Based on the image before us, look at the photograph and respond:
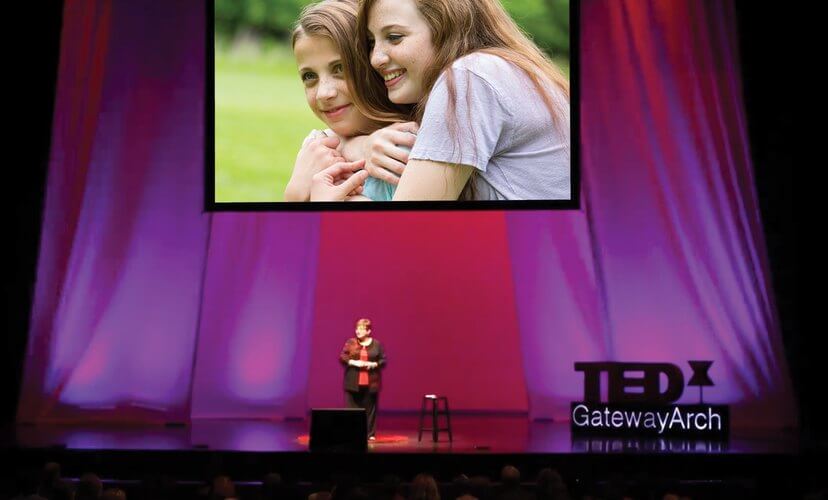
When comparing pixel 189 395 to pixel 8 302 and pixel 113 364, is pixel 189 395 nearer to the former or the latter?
pixel 113 364

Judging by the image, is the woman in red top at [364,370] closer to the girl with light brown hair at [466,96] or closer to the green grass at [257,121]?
the girl with light brown hair at [466,96]

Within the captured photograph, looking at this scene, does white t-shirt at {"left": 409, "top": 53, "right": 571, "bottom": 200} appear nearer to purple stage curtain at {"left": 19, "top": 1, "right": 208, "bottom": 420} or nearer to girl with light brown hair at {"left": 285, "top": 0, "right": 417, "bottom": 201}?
girl with light brown hair at {"left": 285, "top": 0, "right": 417, "bottom": 201}

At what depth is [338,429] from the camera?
7.11 m

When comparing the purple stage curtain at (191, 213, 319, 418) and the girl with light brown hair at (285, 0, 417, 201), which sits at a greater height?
the girl with light brown hair at (285, 0, 417, 201)

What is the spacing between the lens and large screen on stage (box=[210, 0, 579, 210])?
8.19 m

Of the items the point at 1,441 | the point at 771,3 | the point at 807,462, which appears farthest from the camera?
the point at 771,3

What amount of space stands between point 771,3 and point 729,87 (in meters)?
0.65

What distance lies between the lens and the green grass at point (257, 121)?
336 inches

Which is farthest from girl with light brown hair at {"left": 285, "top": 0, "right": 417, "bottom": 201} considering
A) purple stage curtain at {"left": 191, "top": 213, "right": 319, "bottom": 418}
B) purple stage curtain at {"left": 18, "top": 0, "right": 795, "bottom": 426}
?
purple stage curtain at {"left": 18, "top": 0, "right": 795, "bottom": 426}

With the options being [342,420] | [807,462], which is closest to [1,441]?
[342,420]

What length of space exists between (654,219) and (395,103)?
206cm

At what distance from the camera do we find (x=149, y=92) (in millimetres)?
9109

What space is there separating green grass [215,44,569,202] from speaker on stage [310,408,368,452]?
6.52ft

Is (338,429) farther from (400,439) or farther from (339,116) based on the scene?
(339,116)
